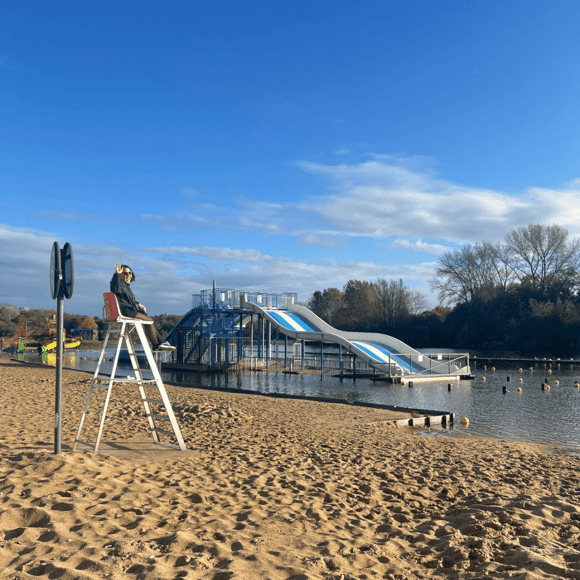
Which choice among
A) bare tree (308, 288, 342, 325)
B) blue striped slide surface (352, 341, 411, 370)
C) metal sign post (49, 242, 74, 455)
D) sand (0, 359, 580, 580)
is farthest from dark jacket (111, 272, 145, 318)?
bare tree (308, 288, 342, 325)

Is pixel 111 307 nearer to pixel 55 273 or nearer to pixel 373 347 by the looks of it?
pixel 55 273

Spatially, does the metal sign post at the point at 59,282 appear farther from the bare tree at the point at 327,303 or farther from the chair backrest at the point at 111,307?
the bare tree at the point at 327,303

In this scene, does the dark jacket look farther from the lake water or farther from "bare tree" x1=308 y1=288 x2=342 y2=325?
"bare tree" x1=308 y1=288 x2=342 y2=325

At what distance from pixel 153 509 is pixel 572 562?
10.5ft

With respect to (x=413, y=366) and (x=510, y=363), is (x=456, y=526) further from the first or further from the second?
(x=510, y=363)

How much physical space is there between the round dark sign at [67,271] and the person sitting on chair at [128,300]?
2.08 feet

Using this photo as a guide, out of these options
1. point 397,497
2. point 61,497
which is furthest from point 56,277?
point 397,497

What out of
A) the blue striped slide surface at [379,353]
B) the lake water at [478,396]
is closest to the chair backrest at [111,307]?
the lake water at [478,396]

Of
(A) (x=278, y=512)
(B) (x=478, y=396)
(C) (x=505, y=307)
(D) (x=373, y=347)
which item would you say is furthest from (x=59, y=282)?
(C) (x=505, y=307)

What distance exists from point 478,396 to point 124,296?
60.7ft

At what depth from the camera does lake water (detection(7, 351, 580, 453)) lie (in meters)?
13.1

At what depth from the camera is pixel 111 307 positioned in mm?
5930

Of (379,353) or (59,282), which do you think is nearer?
(59,282)

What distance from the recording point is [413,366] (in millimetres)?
27922
